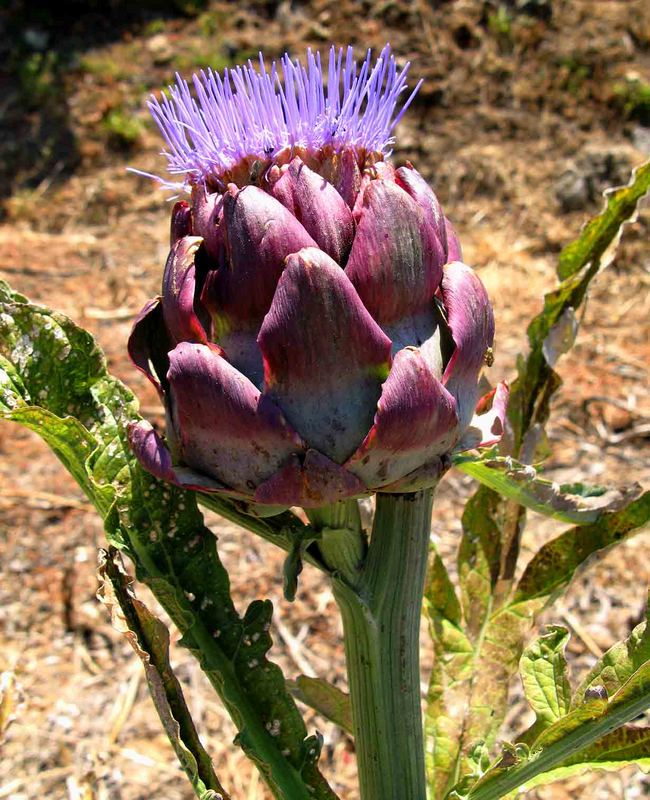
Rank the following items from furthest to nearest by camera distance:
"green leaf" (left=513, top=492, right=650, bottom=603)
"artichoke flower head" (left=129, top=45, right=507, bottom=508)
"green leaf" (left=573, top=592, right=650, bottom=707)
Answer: "green leaf" (left=513, top=492, right=650, bottom=603)
"green leaf" (left=573, top=592, right=650, bottom=707)
"artichoke flower head" (left=129, top=45, right=507, bottom=508)

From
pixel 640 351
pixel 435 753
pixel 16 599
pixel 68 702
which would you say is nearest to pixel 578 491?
pixel 435 753

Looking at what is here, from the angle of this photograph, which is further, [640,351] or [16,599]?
[640,351]

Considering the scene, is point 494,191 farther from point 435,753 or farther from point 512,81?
point 435,753

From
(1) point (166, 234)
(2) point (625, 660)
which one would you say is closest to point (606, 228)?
Answer: (2) point (625, 660)

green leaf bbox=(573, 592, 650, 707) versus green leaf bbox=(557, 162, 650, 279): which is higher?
green leaf bbox=(557, 162, 650, 279)

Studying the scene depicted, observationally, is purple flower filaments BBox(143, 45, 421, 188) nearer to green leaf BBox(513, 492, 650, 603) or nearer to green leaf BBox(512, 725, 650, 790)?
green leaf BBox(513, 492, 650, 603)

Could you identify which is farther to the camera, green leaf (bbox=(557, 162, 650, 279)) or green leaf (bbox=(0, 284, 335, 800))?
green leaf (bbox=(557, 162, 650, 279))

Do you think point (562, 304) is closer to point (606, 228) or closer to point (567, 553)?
point (606, 228)

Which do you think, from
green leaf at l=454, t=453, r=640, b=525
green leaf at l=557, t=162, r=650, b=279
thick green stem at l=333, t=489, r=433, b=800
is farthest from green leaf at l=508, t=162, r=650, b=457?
thick green stem at l=333, t=489, r=433, b=800
